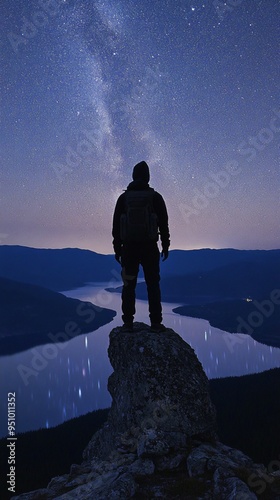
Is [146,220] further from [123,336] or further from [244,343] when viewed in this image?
[244,343]

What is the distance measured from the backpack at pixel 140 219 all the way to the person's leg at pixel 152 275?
16.3 inches

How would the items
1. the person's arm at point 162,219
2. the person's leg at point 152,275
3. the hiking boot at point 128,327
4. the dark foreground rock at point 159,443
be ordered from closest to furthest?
the dark foreground rock at point 159,443 < the person's arm at point 162,219 < the person's leg at point 152,275 < the hiking boot at point 128,327

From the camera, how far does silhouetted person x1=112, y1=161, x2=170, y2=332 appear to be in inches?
322

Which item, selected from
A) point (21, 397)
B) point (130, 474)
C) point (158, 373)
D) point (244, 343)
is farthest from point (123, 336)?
point (244, 343)

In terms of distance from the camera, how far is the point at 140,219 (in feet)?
26.7

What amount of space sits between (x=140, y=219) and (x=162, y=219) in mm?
629

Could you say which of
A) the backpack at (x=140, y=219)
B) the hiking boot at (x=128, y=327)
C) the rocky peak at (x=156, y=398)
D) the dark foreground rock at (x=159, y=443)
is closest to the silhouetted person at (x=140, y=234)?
the backpack at (x=140, y=219)

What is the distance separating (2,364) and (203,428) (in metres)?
146

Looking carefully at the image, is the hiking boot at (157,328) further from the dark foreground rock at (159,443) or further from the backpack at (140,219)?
the backpack at (140,219)

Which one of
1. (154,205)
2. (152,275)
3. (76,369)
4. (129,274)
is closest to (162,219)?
(154,205)

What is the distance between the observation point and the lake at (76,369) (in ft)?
308

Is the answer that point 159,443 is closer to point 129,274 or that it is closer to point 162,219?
point 129,274

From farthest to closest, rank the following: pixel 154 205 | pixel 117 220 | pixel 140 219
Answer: pixel 117 220 < pixel 154 205 < pixel 140 219

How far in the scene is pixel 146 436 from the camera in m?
6.34
